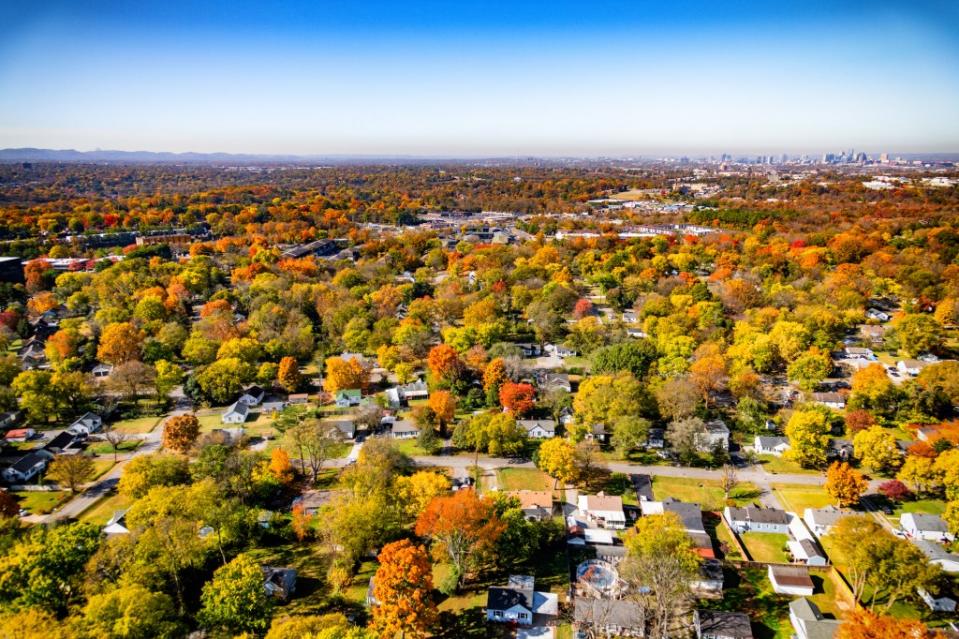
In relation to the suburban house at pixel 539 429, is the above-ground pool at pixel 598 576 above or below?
below

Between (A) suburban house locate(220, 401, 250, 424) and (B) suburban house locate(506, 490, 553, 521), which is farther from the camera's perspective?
(A) suburban house locate(220, 401, 250, 424)

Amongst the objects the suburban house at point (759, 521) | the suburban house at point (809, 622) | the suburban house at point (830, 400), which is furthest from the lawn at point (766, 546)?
the suburban house at point (830, 400)

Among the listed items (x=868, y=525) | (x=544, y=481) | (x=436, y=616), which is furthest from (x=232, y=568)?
(x=868, y=525)

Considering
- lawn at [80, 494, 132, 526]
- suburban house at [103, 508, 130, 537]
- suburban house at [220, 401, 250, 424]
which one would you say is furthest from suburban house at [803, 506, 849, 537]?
suburban house at [220, 401, 250, 424]

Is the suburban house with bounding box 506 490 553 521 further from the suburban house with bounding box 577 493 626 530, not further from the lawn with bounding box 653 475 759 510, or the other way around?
the lawn with bounding box 653 475 759 510

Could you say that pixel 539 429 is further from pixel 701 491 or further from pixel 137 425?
pixel 137 425

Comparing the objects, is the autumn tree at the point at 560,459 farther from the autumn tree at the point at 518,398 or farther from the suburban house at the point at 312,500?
the suburban house at the point at 312,500
